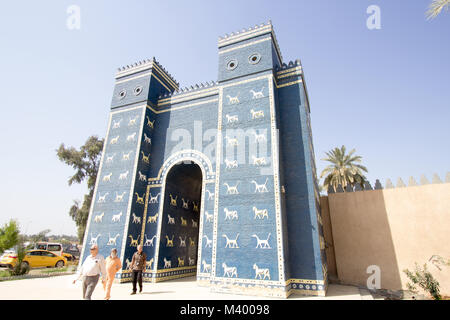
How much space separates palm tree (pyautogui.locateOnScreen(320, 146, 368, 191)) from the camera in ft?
76.8

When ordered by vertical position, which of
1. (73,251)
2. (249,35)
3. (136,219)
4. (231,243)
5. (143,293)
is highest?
(249,35)

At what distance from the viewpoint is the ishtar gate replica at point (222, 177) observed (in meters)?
9.61

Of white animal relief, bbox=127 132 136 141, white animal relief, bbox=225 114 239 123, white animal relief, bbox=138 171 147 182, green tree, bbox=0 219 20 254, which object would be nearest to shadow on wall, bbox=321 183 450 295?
white animal relief, bbox=225 114 239 123

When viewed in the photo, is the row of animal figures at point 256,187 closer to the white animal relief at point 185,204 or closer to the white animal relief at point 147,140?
the white animal relief at point 185,204

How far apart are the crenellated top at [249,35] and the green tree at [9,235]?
1624cm

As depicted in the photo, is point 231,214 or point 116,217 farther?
point 116,217

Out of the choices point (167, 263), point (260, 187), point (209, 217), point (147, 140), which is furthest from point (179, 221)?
point (260, 187)

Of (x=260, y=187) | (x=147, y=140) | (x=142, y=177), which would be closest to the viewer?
(x=260, y=187)

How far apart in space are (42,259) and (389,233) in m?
23.0

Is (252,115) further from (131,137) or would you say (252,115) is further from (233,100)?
(131,137)

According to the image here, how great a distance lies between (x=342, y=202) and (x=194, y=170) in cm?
878

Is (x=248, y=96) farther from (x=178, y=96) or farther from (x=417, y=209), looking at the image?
(x=417, y=209)

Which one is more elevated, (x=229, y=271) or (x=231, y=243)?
(x=231, y=243)

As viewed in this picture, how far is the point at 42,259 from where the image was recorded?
17.9m
